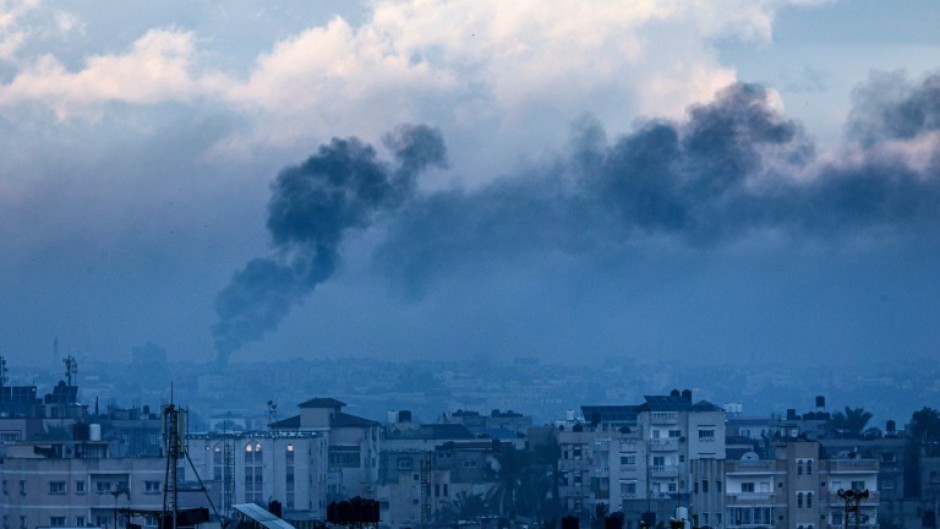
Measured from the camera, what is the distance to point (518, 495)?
89688mm

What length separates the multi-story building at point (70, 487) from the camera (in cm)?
6681

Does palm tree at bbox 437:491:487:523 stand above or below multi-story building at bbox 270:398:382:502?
below

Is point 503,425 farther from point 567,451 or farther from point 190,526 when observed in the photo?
point 190,526

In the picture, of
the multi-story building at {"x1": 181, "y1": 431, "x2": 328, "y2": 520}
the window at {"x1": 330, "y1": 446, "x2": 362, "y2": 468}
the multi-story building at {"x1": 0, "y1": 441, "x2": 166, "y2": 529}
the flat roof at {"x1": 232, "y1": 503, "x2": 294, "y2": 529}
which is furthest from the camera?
the window at {"x1": 330, "y1": 446, "x2": 362, "y2": 468}

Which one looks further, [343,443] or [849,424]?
[849,424]

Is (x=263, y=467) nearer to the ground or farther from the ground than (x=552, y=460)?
nearer to the ground

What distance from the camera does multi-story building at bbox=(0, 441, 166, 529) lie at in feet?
219

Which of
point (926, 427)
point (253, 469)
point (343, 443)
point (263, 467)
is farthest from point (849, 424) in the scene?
point (253, 469)

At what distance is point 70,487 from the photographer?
67750mm

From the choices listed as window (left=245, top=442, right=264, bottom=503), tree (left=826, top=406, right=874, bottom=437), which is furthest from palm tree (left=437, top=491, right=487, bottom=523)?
tree (left=826, top=406, right=874, bottom=437)

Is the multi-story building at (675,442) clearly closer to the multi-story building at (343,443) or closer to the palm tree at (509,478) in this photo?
the palm tree at (509,478)

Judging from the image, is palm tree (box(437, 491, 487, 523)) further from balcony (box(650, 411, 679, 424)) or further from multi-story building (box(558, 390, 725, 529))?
balcony (box(650, 411, 679, 424))

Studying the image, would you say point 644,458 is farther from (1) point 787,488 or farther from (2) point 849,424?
(2) point 849,424

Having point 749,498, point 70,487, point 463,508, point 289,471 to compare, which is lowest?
point 463,508
